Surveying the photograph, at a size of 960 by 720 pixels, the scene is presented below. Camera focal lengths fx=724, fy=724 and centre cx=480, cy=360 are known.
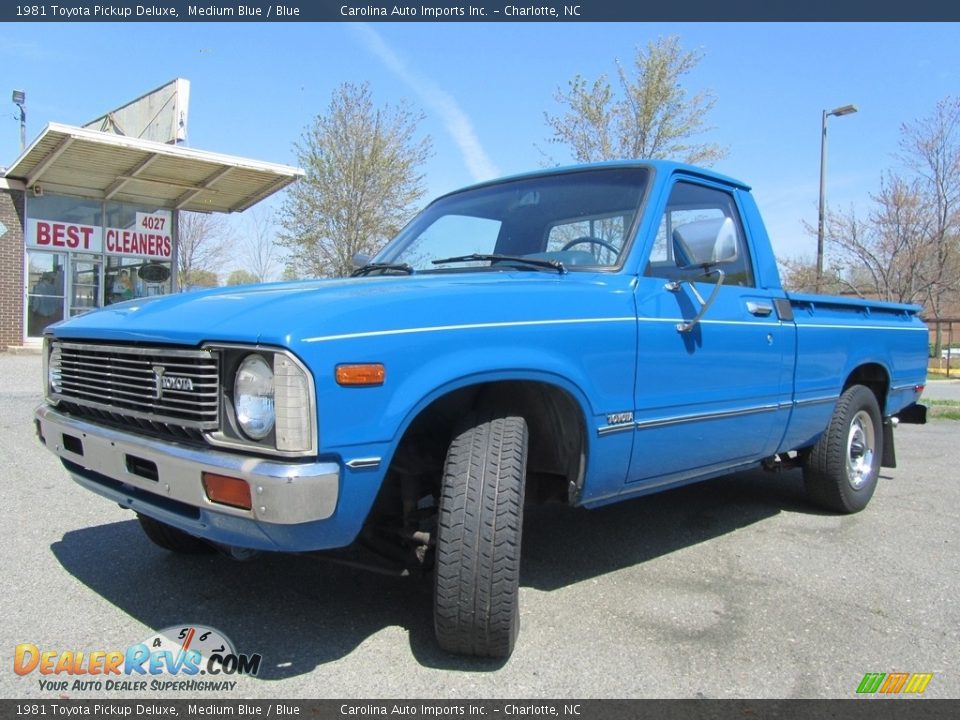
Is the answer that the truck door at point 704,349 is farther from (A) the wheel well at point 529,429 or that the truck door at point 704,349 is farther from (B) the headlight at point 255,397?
(B) the headlight at point 255,397

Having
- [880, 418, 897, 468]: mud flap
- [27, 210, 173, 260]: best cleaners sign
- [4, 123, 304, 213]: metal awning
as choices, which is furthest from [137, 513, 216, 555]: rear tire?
[27, 210, 173, 260]: best cleaners sign

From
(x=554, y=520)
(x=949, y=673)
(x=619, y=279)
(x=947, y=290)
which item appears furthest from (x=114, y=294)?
(x=947, y=290)

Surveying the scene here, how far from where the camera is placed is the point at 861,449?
16.0 feet

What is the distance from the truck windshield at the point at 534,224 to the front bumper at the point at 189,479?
1.53m

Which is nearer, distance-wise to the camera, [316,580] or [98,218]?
[316,580]

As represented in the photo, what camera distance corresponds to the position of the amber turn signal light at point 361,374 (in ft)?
7.04

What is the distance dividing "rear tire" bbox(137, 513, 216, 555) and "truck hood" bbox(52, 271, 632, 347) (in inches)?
39.5

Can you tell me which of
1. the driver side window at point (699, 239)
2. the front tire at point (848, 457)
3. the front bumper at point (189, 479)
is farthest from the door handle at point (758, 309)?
the front bumper at point (189, 479)

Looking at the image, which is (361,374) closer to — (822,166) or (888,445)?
(888,445)

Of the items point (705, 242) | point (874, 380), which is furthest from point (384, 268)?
point (874, 380)

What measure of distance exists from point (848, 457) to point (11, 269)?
1671 centimetres

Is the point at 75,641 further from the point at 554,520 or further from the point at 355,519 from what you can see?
the point at 554,520

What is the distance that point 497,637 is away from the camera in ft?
8.04

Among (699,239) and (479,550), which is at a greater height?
(699,239)
